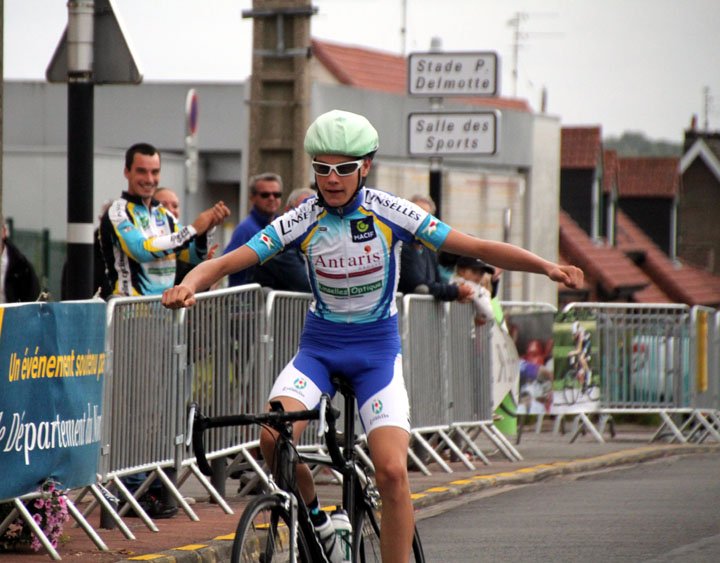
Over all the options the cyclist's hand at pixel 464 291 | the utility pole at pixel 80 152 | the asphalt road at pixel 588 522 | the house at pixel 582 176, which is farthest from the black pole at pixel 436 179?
the house at pixel 582 176

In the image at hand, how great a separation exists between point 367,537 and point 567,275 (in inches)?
53.7

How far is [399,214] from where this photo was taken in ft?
20.8

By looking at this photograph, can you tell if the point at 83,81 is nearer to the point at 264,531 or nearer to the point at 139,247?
the point at 139,247

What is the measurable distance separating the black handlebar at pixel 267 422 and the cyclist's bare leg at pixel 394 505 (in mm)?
251

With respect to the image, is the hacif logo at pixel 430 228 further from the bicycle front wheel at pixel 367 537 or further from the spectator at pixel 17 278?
the spectator at pixel 17 278

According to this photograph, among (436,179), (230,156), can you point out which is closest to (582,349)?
(436,179)

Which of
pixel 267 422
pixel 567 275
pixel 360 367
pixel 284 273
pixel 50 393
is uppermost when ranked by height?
pixel 567 275

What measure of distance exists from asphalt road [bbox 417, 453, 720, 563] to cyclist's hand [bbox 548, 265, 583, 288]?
7.81ft

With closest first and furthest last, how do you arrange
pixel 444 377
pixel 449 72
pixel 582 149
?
pixel 444 377 < pixel 449 72 < pixel 582 149

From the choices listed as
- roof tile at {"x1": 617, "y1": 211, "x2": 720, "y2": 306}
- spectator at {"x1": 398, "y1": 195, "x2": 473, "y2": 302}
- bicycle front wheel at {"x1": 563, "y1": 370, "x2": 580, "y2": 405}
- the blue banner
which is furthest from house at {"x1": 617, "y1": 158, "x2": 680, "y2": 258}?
the blue banner

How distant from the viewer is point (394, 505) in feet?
19.5

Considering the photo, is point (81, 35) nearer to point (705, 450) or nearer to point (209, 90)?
point (705, 450)

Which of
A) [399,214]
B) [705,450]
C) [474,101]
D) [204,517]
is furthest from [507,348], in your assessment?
[474,101]

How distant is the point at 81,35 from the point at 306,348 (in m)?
3.54
